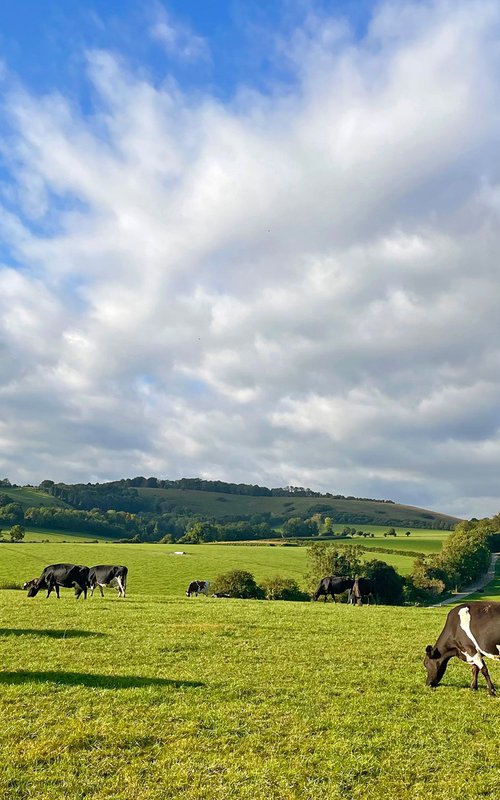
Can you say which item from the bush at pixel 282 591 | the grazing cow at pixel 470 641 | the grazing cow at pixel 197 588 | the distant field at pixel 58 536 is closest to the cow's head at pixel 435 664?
the grazing cow at pixel 470 641

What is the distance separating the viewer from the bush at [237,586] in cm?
6744

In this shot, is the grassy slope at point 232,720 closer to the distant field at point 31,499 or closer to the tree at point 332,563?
the tree at point 332,563

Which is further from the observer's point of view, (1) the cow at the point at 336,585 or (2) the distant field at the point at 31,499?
(2) the distant field at the point at 31,499

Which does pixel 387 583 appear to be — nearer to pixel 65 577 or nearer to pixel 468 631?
pixel 65 577

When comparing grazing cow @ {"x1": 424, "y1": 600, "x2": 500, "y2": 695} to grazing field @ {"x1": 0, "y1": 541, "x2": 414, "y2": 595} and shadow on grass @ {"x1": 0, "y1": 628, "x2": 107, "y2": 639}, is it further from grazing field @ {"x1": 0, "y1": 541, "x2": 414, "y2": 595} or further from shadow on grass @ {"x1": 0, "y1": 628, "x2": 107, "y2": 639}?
grazing field @ {"x1": 0, "y1": 541, "x2": 414, "y2": 595}

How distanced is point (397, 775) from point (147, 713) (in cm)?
475

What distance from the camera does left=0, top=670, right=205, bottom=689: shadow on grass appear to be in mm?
12031

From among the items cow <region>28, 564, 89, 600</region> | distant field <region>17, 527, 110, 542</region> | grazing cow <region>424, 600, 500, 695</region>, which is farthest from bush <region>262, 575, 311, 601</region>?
distant field <region>17, 527, 110, 542</region>

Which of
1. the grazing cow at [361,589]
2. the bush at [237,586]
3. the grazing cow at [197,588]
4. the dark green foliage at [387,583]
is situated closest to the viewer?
the grazing cow at [361,589]

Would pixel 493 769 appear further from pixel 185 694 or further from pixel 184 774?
pixel 185 694

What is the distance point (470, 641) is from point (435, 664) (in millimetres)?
1111

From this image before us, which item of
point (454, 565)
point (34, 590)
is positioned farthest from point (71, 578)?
point (454, 565)

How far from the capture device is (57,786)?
7656 mm

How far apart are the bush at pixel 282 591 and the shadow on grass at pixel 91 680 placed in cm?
5706
